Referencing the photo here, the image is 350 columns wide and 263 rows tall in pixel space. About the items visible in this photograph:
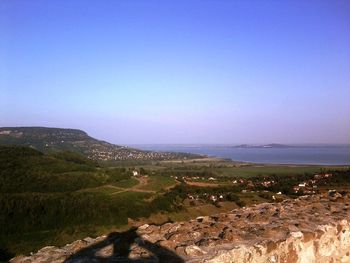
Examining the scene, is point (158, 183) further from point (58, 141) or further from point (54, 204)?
A: point (58, 141)

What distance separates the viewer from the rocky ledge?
4.39 metres

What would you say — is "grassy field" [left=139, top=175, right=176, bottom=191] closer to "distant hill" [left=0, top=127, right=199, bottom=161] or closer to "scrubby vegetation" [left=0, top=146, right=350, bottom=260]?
"scrubby vegetation" [left=0, top=146, right=350, bottom=260]

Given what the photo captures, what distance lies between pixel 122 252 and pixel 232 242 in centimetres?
145

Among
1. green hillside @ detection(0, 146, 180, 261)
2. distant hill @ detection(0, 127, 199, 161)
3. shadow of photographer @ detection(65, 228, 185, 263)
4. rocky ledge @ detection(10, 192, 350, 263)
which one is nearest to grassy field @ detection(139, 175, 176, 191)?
green hillside @ detection(0, 146, 180, 261)

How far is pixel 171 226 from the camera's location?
18.8 feet

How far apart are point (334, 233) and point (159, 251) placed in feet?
9.40

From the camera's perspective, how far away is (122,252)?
4582 millimetres

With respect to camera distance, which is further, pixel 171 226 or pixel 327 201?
pixel 327 201

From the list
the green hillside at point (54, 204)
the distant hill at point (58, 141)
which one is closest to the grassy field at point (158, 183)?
the green hillside at point (54, 204)

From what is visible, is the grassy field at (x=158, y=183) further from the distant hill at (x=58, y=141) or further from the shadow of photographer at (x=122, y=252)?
the distant hill at (x=58, y=141)

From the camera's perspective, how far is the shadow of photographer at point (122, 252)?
4281 millimetres

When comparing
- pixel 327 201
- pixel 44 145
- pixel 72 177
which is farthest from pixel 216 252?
pixel 44 145

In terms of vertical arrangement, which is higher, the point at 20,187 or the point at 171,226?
the point at 171,226

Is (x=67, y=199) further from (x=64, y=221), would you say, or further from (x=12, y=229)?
(x=12, y=229)
